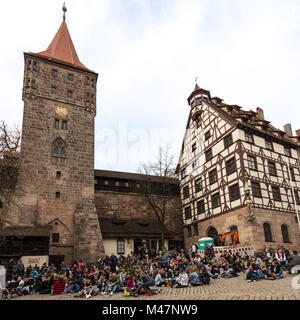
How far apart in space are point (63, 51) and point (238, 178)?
2279 cm

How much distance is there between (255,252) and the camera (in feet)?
72.9

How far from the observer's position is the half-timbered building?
80.3 feet

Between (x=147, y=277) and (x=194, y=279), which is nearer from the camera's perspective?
(x=147, y=277)

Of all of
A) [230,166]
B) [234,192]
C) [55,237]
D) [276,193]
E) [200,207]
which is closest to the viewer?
[55,237]

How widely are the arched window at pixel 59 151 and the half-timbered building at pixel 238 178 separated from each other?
13.3 m

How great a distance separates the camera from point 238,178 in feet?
82.6

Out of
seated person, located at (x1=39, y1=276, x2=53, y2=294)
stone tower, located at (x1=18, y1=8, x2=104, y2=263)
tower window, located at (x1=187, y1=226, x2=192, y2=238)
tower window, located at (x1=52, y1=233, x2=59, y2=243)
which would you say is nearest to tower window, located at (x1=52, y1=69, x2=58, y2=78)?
stone tower, located at (x1=18, y1=8, x2=104, y2=263)

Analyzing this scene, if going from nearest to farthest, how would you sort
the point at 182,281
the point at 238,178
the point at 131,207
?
1. the point at 182,281
2. the point at 238,178
3. the point at 131,207

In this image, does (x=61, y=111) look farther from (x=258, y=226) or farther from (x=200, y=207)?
(x=258, y=226)

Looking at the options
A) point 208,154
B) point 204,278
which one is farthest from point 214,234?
point 204,278

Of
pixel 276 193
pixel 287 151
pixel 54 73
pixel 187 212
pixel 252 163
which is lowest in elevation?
pixel 187 212

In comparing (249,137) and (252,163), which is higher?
(249,137)

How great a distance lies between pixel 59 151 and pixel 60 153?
0.21m

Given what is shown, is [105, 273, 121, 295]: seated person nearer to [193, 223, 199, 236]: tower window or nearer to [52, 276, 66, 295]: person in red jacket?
[52, 276, 66, 295]: person in red jacket
